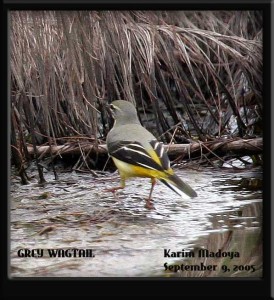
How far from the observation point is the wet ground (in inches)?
163

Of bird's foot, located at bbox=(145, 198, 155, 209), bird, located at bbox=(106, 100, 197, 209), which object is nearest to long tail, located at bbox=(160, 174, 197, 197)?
bird, located at bbox=(106, 100, 197, 209)

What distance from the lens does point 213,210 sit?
166 inches

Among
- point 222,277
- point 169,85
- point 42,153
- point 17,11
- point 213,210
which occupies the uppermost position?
point 17,11

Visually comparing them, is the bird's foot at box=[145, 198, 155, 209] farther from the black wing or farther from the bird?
the black wing

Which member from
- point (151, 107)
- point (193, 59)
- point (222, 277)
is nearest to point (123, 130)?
point (151, 107)

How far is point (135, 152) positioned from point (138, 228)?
36 centimetres

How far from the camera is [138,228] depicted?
4195mm

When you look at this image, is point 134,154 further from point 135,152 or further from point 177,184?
point 177,184

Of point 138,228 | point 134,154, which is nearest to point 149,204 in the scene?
point 138,228
